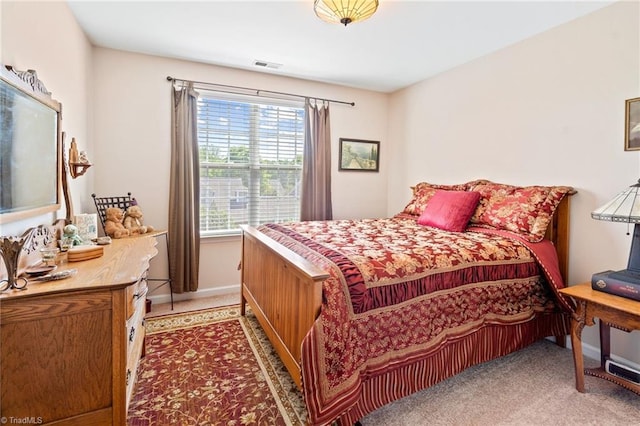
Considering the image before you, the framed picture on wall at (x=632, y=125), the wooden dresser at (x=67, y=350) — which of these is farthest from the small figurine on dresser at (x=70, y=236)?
the framed picture on wall at (x=632, y=125)

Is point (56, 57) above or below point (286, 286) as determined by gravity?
above

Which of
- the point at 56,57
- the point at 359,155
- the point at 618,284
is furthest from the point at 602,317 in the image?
the point at 56,57

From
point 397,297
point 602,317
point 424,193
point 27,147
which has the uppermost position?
point 27,147

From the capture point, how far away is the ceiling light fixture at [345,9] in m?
1.93

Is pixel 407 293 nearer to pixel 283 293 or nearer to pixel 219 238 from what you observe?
pixel 283 293

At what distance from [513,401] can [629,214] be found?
4.02ft

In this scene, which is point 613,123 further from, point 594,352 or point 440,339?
point 440,339

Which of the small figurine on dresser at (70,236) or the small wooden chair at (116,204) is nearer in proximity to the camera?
the small figurine on dresser at (70,236)

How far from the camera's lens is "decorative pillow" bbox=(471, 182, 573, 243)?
2320 mm

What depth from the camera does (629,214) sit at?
1.73 m

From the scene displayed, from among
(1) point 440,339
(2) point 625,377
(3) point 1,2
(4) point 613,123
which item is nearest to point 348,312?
(1) point 440,339

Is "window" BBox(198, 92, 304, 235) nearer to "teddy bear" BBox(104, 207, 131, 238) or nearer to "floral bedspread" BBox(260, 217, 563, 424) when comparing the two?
"teddy bear" BBox(104, 207, 131, 238)

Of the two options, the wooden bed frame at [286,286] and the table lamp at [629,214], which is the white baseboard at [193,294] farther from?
the table lamp at [629,214]

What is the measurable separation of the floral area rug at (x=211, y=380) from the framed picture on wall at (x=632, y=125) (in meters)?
2.67
